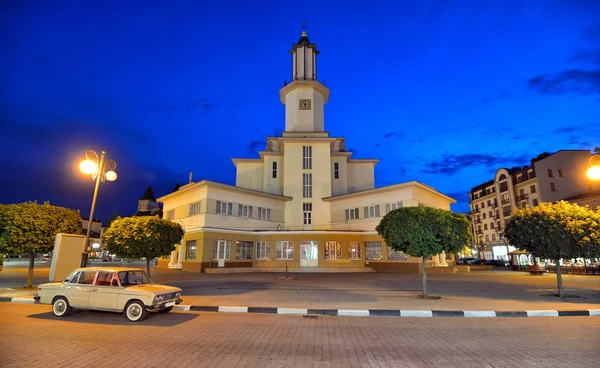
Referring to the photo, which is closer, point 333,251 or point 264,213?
point 333,251

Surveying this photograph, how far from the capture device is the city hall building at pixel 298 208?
3003cm

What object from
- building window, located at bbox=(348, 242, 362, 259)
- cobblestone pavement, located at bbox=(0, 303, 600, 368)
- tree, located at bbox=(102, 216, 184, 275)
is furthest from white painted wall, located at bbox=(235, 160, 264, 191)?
cobblestone pavement, located at bbox=(0, 303, 600, 368)

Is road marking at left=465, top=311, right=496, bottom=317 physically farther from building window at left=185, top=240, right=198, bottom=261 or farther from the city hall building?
building window at left=185, top=240, right=198, bottom=261

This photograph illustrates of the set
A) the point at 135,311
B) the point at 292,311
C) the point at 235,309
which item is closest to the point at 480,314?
the point at 292,311

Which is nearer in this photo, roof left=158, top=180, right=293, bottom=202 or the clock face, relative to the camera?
→ roof left=158, top=180, right=293, bottom=202

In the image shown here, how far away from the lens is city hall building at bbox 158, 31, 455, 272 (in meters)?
30.0

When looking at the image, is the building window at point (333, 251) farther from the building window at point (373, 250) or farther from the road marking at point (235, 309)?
the road marking at point (235, 309)

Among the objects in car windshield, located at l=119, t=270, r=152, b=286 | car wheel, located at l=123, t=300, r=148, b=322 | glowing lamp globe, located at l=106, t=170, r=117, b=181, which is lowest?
car wheel, located at l=123, t=300, r=148, b=322

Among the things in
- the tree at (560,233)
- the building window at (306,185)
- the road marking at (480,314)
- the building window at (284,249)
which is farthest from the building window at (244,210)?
the road marking at (480,314)

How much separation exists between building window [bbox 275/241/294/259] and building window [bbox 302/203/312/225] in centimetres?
584

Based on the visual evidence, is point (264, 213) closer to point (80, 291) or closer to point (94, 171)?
point (94, 171)

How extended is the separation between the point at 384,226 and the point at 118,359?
11.5 metres

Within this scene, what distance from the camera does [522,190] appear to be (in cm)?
5478

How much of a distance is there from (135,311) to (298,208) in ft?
93.6
